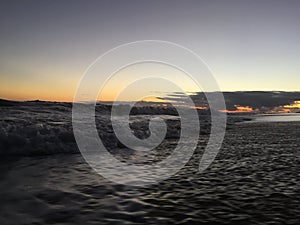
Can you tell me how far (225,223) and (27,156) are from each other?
1098 cm

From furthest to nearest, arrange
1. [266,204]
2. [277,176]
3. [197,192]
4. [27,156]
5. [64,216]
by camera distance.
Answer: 1. [27,156]
2. [277,176]
3. [197,192]
4. [266,204]
5. [64,216]

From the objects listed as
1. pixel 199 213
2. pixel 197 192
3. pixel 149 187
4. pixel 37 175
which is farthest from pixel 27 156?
pixel 199 213

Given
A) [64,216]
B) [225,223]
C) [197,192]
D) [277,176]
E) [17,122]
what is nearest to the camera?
[225,223]

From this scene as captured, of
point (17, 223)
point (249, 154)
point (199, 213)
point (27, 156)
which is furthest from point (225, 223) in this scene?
point (27, 156)

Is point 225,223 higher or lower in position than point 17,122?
lower

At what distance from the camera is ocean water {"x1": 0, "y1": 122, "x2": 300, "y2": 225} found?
6.36 meters

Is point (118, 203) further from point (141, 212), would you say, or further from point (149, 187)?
point (149, 187)

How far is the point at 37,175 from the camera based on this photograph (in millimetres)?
10156

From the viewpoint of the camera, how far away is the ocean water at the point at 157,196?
6.36m

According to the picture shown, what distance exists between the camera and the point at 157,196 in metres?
7.89

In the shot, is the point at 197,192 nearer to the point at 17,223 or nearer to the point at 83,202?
the point at 83,202

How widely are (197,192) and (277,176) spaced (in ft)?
10.9

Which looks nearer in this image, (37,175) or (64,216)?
(64,216)

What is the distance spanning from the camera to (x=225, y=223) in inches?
238
